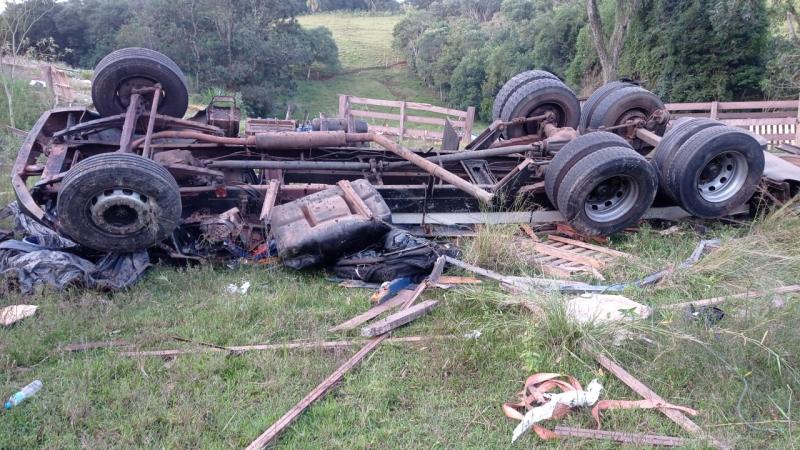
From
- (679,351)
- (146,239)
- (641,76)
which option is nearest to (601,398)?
(679,351)

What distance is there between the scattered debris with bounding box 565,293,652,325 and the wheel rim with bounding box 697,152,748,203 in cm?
249

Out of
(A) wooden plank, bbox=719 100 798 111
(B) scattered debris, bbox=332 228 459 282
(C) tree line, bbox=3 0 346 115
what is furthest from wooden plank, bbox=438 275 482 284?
(C) tree line, bbox=3 0 346 115

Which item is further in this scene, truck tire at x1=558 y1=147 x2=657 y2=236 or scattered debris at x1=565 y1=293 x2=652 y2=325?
truck tire at x1=558 y1=147 x2=657 y2=236

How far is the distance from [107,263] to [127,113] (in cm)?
173

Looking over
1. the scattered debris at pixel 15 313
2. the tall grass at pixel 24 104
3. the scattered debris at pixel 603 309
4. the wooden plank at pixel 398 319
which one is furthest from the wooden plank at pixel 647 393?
the tall grass at pixel 24 104

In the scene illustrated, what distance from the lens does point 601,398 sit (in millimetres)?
3195

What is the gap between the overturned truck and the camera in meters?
4.66

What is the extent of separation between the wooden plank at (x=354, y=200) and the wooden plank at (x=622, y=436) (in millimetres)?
2490

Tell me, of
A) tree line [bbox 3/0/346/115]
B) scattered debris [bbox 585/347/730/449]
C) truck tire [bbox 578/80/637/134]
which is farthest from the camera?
tree line [bbox 3/0/346/115]

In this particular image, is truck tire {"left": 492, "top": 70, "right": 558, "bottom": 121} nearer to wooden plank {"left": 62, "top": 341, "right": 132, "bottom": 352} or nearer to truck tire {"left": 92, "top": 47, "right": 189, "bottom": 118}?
truck tire {"left": 92, "top": 47, "right": 189, "bottom": 118}

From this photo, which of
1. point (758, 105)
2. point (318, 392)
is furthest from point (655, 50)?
point (318, 392)

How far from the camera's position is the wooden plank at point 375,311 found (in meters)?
4.00

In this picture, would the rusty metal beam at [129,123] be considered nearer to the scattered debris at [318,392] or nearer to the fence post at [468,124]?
the scattered debris at [318,392]

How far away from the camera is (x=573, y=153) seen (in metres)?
5.52
